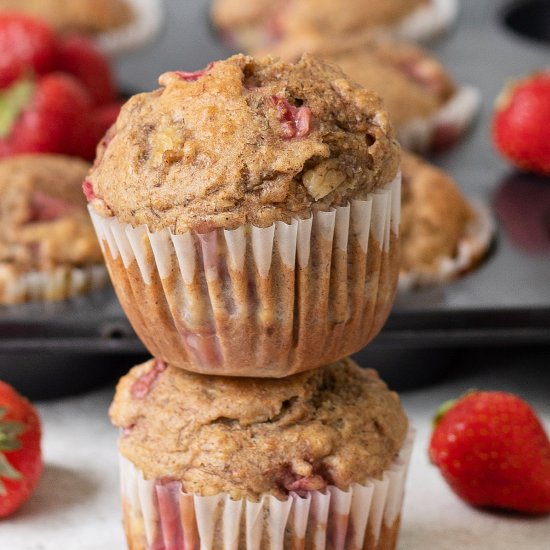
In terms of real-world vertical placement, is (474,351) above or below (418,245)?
below

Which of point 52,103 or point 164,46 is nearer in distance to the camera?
point 52,103

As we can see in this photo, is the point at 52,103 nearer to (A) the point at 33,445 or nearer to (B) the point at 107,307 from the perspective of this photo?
(B) the point at 107,307

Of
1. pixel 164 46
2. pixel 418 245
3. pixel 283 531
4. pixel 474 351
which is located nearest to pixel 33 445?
pixel 283 531

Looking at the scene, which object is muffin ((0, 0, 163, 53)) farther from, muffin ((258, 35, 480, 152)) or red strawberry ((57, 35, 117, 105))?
muffin ((258, 35, 480, 152))

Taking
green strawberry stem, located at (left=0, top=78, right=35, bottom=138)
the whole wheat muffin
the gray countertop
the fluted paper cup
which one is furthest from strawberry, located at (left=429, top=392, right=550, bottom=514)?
the whole wheat muffin

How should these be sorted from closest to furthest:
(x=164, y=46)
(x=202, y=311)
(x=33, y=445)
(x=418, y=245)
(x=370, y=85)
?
(x=202, y=311), (x=33, y=445), (x=418, y=245), (x=370, y=85), (x=164, y=46)
